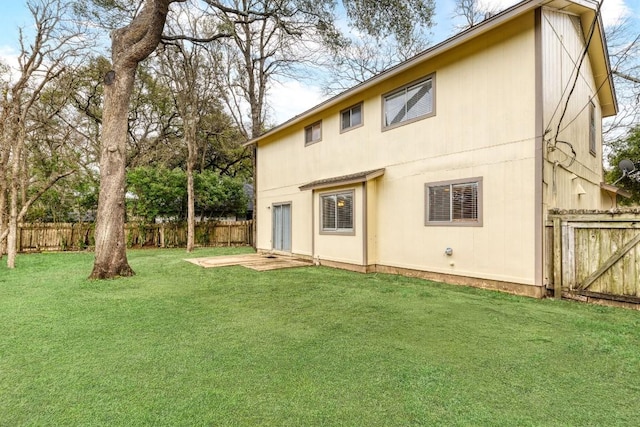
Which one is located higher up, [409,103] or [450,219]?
[409,103]

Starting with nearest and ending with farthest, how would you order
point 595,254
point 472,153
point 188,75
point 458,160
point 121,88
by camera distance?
1. point 595,254
2. point 472,153
3. point 458,160
4. point 121,88
5. point 188,75

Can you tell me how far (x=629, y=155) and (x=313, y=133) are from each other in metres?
13.9

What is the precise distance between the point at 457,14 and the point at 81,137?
62.3ft

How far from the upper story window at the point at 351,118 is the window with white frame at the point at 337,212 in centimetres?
193

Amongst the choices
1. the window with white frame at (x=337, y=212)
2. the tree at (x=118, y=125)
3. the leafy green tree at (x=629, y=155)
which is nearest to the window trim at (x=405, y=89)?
the window with white frame at (x=337, y=212)

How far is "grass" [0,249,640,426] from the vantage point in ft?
7.33

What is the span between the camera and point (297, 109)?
70.8 ft

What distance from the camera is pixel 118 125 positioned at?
7.59 metres

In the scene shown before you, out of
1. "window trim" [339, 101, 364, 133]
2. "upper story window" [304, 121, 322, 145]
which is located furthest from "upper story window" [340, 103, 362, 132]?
"upper story window" [304, 121, 322, 145]

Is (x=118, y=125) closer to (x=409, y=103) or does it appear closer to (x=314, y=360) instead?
(x=409, y=103)

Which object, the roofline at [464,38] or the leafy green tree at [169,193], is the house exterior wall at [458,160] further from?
the leafy green tree at [169,193]

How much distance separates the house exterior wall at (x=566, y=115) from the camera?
5.96m

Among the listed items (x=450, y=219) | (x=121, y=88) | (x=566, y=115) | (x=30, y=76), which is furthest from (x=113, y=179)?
(x=566, y=115)

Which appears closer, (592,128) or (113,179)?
(113,179)
